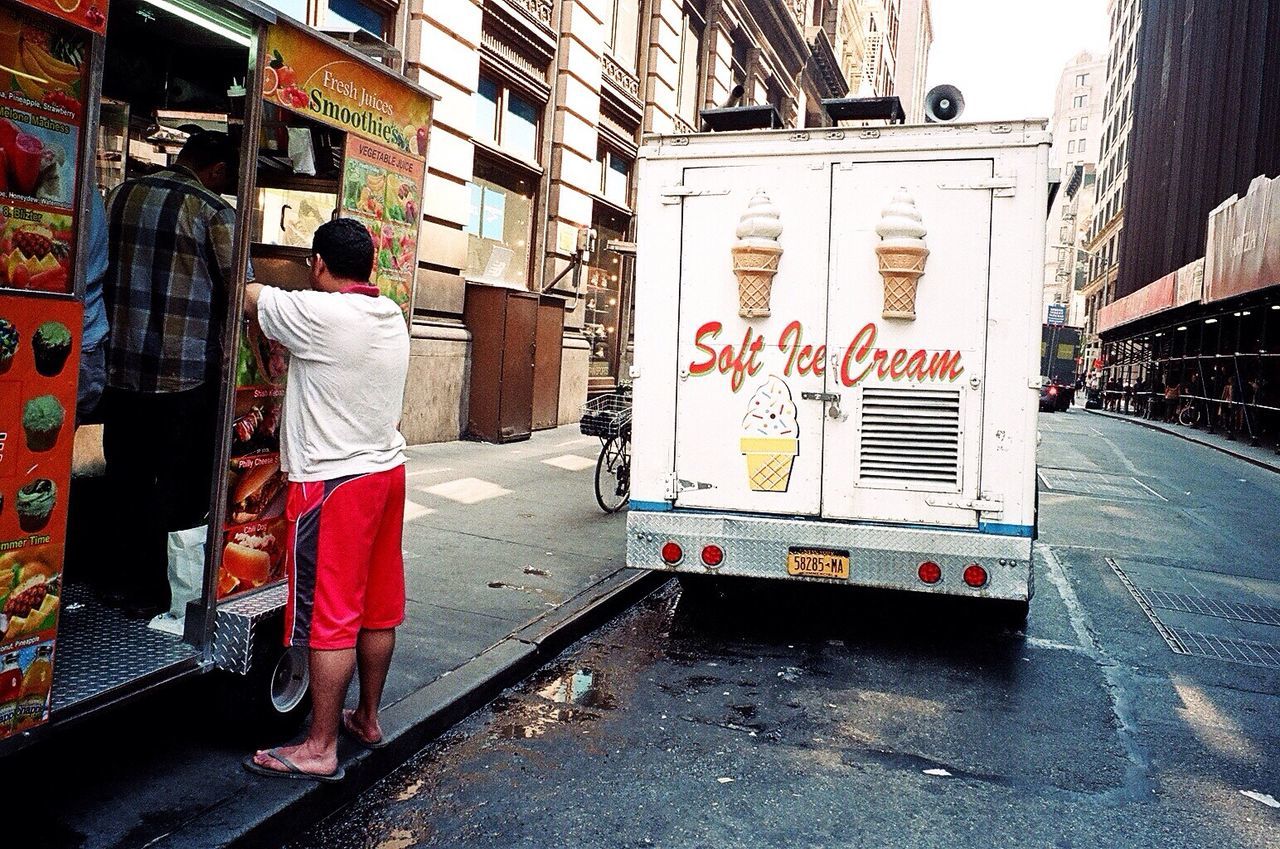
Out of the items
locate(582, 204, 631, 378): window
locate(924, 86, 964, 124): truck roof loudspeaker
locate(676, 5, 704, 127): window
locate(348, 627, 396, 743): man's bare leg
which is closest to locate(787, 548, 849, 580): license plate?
locate(348, 627, 396, 743): man's bare leg

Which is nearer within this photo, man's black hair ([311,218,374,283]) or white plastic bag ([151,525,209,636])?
man's black hair ([311,218,374,283])

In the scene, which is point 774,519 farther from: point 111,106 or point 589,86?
point 589,86

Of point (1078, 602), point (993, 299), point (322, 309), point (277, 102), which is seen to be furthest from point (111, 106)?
point (1078, 602)

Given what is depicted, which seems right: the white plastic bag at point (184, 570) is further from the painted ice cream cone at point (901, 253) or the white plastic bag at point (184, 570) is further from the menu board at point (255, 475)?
the painted ice cream cone at point (901, 253)

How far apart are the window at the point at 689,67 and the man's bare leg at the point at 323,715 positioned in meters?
19.3

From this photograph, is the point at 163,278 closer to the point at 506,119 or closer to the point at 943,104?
the point at 943,104

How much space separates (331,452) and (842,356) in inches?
129

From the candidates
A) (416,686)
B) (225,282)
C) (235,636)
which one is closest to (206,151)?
(225,282)

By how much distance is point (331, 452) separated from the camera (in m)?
3.55

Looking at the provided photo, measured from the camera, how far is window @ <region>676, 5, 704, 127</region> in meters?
21.8

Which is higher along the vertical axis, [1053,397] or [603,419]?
[1053,397]

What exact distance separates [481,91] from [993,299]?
10.7m

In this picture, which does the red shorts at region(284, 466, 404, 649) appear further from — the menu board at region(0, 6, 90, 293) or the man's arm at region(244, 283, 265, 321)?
the menu board at region(0, 6, 90, 293)

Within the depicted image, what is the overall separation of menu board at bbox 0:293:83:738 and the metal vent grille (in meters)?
4.16
